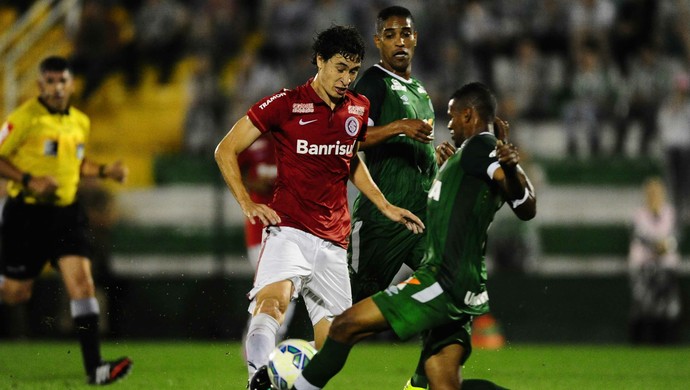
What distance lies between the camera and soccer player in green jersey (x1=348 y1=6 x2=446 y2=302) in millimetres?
7691

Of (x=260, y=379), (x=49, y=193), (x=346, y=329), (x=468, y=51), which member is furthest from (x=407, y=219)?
(x=468, y=51)

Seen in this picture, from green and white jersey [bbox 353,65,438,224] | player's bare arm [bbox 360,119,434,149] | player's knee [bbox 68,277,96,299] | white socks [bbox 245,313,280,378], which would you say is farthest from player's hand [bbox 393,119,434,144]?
player's knee [bbox 68,277,96,299]

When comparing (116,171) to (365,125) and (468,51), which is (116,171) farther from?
(468,51)

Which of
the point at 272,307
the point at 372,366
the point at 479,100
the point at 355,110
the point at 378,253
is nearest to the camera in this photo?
A: the point at 479,100

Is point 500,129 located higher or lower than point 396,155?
higher

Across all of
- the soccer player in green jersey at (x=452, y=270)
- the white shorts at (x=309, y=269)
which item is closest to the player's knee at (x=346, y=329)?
the soccer player in green jersey at (x=452, y=270)

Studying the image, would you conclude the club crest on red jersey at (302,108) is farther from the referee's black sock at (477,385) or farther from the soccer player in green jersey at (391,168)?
the referee's black sock at (477,385)

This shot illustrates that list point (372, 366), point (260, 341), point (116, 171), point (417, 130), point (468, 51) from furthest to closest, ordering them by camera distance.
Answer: point (468, 51) → point (372, 366) → point (116, 171) → point (417, 130) → point (260, 341)

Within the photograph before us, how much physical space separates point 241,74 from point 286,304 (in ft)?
33.5

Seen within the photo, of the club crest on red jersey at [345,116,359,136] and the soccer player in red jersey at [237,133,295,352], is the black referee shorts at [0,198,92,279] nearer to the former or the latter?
the soccer player in red jersey at [237,133,295,352]

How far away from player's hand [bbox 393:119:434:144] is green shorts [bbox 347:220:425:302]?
0.74 m

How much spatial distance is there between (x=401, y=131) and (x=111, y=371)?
316 centimetres

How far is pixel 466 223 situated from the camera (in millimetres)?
6164

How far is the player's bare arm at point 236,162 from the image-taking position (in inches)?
266
